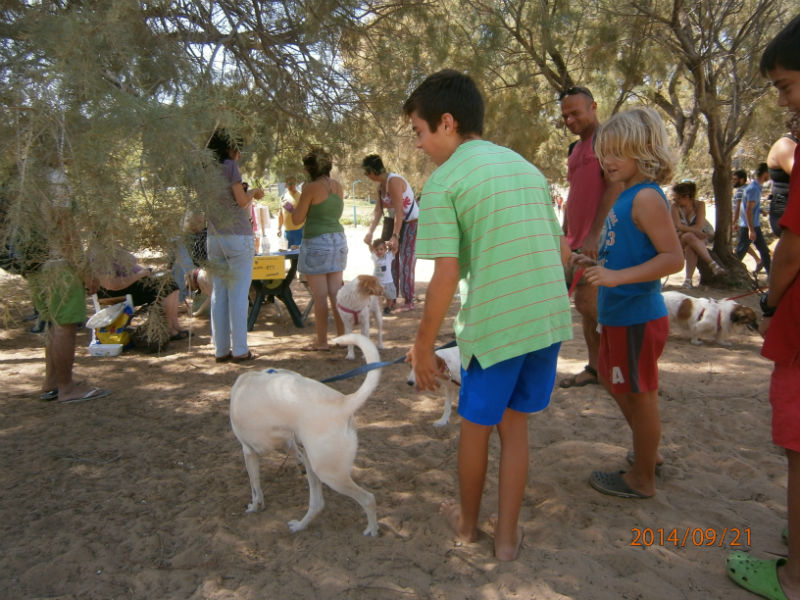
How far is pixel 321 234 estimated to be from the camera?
525 cm

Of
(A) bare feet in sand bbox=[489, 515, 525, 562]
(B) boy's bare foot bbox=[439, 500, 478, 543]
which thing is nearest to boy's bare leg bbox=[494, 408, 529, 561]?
(A) bare feet in sand bbox=[489, 515, 525, 562]

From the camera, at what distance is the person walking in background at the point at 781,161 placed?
219cm

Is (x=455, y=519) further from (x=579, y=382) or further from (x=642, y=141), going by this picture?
(x=579, y=382)

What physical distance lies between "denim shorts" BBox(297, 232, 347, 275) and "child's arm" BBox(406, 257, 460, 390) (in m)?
3.32

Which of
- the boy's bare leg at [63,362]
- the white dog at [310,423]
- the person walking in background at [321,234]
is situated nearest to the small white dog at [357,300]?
the person walking in background at [321,234]

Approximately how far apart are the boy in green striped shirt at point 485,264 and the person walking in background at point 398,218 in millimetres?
3784

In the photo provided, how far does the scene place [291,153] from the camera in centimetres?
505

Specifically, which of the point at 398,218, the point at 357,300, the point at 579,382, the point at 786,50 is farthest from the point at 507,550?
the point at 398,218

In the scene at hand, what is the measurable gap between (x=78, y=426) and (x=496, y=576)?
117 inches

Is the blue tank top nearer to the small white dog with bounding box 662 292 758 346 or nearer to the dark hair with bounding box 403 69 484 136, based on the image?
the dark hair with bounding box 403 69 484 136

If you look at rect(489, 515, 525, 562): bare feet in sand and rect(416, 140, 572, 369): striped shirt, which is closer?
rect(416, 140, 572, 369): striped shirt

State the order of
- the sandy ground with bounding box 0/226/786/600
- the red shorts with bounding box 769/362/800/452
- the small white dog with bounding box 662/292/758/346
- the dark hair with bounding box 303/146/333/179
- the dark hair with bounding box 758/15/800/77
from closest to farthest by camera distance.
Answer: the dark hair with bounding box 758/15/800/77, the red shorts with bounding box 769/362/800/452, the sandy ground with bounding box 0/226/786/600, the dark hair with bounding box 303/146/333/179, the small white dog with bounding box 662/292/758/346

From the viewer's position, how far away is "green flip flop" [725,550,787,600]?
198 cm

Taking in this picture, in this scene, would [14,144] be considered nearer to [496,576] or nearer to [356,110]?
[496,576]
